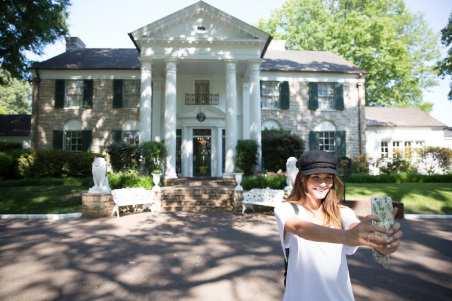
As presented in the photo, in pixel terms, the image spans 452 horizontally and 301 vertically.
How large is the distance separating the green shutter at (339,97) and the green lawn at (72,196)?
8.59 metres

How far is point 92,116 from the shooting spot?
21.1 meters

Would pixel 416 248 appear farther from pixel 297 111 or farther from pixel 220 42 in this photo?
pixel 297 111

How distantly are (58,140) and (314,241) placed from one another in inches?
865

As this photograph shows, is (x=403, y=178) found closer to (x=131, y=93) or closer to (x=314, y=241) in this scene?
(x=131, y=93)

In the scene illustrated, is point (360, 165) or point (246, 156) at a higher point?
point (246, 156)

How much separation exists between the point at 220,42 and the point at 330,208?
15.4 m

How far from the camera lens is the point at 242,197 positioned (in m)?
12.3

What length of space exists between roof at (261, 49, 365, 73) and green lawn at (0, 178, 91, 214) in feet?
45.5

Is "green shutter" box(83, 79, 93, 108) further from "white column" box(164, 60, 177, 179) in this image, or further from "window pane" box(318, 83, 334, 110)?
"window pane" box(318, 83, 334, 110)

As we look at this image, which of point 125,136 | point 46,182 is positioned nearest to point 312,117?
point 125,136

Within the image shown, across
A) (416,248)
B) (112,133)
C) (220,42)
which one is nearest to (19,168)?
(112,133)

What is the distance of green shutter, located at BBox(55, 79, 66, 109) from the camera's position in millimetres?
21062

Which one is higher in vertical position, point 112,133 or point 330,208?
point 112,133

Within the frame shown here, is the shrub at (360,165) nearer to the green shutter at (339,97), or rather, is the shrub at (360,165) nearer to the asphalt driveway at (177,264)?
the green shutter at (339,97)
